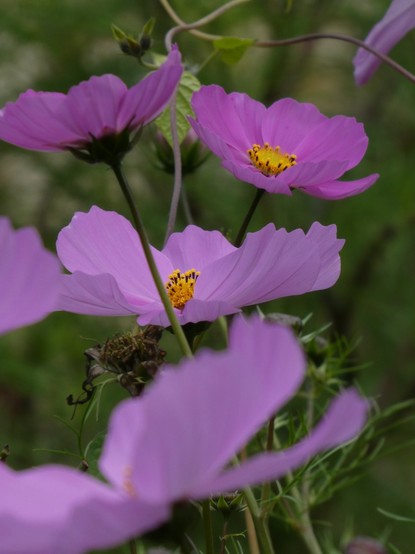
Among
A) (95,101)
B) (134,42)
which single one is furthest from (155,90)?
(134,42)

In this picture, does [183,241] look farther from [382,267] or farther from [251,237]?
[382,267]

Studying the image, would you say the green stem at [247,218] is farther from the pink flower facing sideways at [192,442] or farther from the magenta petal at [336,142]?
the pink flower facing sideways at [192,442]

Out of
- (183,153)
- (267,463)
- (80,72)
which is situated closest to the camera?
(267,463)

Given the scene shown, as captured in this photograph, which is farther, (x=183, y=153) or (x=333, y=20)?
(x=333, y=20)

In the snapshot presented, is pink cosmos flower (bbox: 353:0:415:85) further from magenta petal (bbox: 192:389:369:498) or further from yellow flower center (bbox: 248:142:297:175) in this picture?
magenta petal (bbox: 192:389:369:498)

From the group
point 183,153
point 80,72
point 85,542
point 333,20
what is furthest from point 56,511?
point 333,20

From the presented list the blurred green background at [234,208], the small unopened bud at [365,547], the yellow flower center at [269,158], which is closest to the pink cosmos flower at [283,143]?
the yellow flower center at [269,158]
